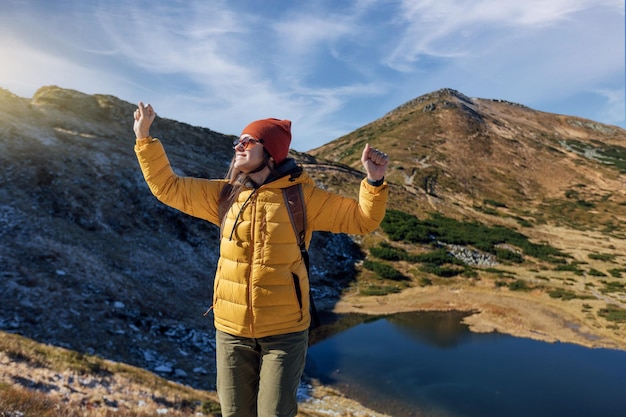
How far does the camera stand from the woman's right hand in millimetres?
3717

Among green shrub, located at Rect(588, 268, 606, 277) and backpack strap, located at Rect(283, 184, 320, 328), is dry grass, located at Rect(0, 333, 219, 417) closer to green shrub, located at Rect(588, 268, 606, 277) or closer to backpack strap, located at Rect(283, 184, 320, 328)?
backpack strap, located at Rect(283, 184, 320, 328)

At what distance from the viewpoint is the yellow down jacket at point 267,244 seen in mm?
3543

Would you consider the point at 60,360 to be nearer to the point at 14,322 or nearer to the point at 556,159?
the point at 14,322

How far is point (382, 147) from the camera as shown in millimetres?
88812

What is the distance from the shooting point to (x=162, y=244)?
83.6 ft

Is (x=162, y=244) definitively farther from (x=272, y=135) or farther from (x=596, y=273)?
(x=596, y=273)

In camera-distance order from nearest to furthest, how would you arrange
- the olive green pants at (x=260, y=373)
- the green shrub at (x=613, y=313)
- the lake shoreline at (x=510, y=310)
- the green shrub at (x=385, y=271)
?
the olive green pants at (x=260, y=373) → the lake shoreline at (x=510, y=310) → the green shrub at (x=613, y=313) → the green shrub at (x=385, y=271)

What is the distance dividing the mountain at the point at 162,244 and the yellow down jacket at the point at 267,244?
1207 cm

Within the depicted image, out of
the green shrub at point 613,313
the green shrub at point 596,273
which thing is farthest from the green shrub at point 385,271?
the green shrub at point 596,273

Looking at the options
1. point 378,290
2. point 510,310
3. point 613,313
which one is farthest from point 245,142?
point 613,313

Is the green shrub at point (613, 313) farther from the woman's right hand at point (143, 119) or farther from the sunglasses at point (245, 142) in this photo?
the woman's right hand at point (143, 119)

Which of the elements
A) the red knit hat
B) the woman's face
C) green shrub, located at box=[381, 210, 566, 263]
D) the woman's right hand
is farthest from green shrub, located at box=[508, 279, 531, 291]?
the woman's right hand

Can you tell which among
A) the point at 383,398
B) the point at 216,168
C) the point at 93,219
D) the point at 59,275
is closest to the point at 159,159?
the point at 383,398

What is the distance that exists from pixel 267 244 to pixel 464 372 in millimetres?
18838
